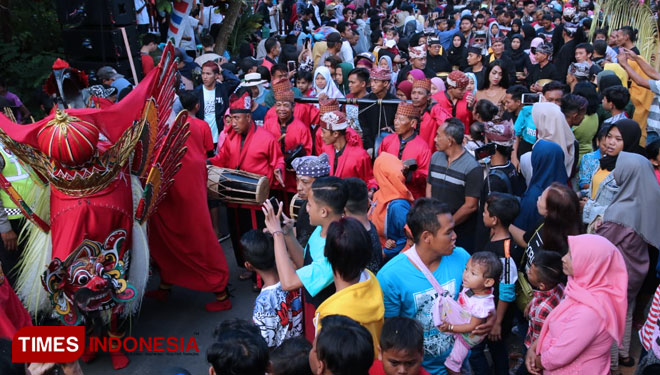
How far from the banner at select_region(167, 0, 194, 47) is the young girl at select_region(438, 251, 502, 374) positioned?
30.0 ft

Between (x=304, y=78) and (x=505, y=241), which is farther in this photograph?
(x=304, y=78)

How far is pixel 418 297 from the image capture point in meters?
3.19

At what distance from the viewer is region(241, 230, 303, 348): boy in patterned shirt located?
340 centimetres

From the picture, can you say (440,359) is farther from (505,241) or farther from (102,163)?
(102,163)

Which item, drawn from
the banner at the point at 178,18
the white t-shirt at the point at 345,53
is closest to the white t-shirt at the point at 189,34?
the banner at the point at 178,18

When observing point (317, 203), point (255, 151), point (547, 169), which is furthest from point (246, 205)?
point (547, 169)

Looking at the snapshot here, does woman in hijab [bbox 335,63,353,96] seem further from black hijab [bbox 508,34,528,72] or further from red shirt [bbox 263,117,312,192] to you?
black hijab [bbox 508,34,528,72]

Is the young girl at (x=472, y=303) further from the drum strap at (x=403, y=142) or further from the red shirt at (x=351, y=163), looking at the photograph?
the drum strap at (x=403, y=142)

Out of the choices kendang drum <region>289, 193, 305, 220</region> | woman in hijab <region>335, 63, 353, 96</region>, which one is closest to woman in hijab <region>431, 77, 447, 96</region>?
woman in hijab <region>335, 63, 353, 96</region>

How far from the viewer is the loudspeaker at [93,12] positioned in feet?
22.6

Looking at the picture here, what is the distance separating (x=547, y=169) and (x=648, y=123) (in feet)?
9.06

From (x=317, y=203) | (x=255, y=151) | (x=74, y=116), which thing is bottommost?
(x=255, y=151)

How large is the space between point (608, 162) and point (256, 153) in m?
2.90

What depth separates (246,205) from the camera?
219 inches
